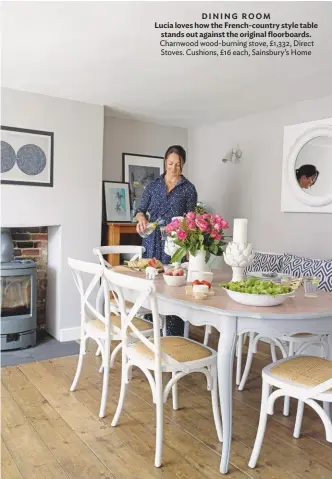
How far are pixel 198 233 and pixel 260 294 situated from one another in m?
0.71

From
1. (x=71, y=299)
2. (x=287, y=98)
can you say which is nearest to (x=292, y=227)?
(x=287, y=98)

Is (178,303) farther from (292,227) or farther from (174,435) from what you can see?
(292,227)

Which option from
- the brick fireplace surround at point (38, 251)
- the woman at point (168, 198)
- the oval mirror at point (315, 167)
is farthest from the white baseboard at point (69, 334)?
the oval mirror at point (315, 167)

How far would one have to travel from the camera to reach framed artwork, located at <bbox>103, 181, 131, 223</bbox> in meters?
4.50

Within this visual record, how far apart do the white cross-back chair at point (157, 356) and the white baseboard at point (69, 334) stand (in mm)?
1738

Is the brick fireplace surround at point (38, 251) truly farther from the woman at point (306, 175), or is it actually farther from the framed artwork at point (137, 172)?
the woman at point (306, 175)

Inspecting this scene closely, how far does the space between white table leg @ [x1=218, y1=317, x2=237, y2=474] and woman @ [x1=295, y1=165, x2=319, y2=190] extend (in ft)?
7.55

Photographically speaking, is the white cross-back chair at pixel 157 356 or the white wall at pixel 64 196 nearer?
the white cross-back chair at pixel 157 356

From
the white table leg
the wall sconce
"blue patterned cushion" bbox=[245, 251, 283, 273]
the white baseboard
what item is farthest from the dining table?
the wall sconce

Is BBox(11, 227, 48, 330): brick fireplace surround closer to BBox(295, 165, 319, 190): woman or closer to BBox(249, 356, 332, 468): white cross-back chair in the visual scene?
BBox(295, 165, 319, 190): woman

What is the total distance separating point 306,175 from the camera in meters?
3.80

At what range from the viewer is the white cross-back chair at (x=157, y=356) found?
6.54 ft

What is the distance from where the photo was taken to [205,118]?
455 centimetres

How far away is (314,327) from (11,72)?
2.78 metres
